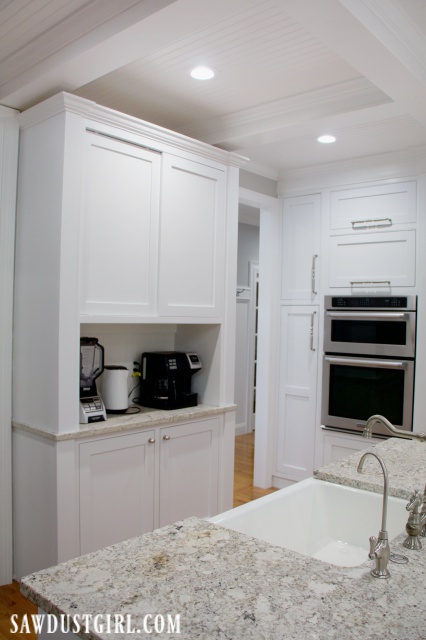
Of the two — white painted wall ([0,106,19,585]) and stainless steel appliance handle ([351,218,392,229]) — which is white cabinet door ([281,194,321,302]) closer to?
stainless steel appliance handle ([351,218,392,229])

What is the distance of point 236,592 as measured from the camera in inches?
42.2

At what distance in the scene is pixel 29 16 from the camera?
6.69ft

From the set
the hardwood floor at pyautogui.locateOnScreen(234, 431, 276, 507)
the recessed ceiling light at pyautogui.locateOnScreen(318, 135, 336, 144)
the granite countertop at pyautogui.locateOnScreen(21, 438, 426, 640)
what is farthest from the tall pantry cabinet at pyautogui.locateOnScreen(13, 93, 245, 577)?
the granite countertop at pyautogui.locateOnScreen(21, 438, 426, 640)

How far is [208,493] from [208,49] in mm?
2352

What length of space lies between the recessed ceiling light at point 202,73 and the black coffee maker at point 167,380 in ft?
4.86

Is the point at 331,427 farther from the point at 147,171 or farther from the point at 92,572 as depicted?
the point at 92,572

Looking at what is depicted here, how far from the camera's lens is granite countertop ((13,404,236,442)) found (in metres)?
2.43

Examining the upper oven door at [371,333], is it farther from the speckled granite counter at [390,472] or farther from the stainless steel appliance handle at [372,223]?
the speckled granite counter at [390,472]

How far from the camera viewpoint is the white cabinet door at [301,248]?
4.02 m

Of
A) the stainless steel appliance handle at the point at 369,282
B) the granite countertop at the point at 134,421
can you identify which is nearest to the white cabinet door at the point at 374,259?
the stainless steel appliance handle at the point at 369,282

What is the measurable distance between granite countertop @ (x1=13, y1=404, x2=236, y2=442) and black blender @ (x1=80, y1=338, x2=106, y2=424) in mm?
47

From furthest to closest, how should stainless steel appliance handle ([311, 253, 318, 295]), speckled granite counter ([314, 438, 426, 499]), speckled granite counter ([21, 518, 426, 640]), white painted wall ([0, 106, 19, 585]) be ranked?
stainless steel appliance handle ([311, 253, 318, 295]) < white painted wall ([0, 106, 19, 585]) < speckled granite counter ([314, 438, 426, 499]) < speckled granite counter ([21, 518, 426, 640])

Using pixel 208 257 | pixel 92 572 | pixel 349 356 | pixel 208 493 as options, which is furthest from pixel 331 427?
pixel 92 572

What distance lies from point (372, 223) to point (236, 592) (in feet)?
10.2
